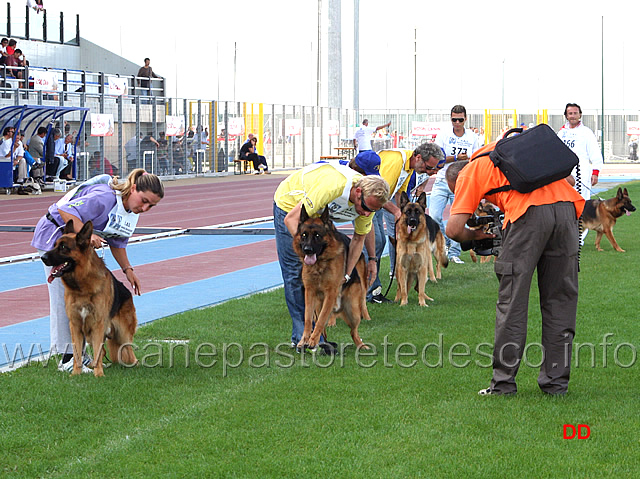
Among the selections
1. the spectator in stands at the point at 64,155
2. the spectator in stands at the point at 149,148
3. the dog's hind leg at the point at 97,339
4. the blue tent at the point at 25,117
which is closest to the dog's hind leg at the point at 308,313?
the dog's hind leg at the point at 97,339

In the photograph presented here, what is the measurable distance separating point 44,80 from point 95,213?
26735 mm

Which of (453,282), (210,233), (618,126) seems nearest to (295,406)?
(453,282)

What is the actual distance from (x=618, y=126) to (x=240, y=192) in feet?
116

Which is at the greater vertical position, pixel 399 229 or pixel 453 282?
pixel 399 229

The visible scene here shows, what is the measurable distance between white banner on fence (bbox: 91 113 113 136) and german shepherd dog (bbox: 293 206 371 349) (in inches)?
963

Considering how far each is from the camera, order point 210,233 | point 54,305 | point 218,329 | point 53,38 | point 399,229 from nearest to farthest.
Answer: point 54,305 → point 218,329 → point 399,229 → point 210,233 → point 53,38

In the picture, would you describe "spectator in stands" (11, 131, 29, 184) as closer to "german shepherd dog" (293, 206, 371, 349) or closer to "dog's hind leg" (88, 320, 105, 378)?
"german shepherd dog" (293, 206, 371, 349)

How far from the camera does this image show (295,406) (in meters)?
5.75

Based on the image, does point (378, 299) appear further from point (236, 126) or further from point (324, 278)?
point (236, 126)

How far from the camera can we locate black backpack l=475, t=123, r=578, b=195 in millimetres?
5441

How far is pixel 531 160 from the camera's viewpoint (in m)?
5.46

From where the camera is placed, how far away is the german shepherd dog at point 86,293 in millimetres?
6117

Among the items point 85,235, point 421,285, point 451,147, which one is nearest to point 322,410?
point 85,235

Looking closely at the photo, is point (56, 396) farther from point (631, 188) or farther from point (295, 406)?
point (631, 188)
